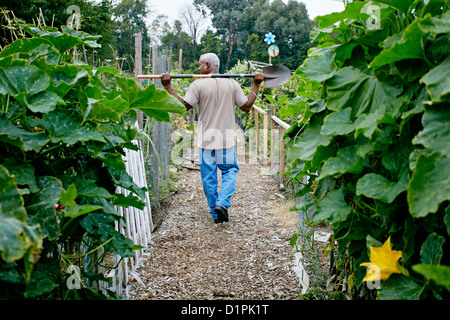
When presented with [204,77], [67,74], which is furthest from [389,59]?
[204,77]

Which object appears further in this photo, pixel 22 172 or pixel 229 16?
pixel 229 16

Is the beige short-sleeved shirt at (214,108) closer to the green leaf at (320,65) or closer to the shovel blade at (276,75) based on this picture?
the shovel blade at (276,75)

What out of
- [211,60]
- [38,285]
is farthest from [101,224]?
[211,60]

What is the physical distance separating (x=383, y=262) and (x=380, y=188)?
200mm

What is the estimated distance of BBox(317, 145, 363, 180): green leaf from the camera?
1.11m

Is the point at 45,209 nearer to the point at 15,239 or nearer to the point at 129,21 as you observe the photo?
the point at 15,239

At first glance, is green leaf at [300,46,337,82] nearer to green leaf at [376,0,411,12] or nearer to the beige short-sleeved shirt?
green leaf at [376,0,411,12]

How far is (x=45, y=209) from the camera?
93cm

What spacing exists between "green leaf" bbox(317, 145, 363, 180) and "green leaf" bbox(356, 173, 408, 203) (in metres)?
0.07

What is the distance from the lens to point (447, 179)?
774 mm

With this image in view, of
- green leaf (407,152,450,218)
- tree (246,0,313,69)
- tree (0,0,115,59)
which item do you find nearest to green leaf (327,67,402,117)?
green leaf (407,152,450,218)

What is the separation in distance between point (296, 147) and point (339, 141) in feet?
0.53

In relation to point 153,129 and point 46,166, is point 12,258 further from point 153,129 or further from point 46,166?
point 153,129

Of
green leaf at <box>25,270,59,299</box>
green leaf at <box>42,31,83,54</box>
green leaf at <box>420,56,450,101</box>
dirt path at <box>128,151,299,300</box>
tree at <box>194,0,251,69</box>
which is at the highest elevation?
tree at <box>194,0,251,69</box>
